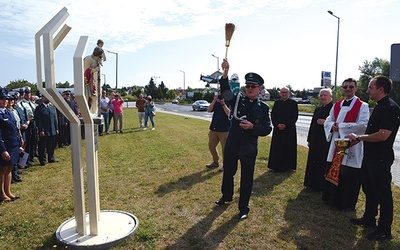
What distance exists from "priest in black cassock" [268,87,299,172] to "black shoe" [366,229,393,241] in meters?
3.18

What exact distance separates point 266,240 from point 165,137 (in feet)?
29.6

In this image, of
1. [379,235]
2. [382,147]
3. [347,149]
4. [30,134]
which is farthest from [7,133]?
[379,235]

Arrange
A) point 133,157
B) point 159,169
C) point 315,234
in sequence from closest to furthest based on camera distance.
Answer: point 315,234 → point 159,169 → point 133,157

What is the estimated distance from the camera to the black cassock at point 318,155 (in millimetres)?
Result: 5676

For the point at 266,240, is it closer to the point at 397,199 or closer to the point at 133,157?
the point at 397,199

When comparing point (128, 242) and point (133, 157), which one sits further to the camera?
point (133, 157)

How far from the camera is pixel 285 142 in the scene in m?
7.09

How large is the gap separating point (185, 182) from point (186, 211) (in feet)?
4.92

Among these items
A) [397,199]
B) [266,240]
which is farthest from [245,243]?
[397,199]

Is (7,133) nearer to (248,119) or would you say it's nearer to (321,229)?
(248,119)

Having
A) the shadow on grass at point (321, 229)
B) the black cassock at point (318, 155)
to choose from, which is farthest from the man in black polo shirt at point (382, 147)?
the black cassock at point (318, 155)

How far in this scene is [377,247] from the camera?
12.1 feet

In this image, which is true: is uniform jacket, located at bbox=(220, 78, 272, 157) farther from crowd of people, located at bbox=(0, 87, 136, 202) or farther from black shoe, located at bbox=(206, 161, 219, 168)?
black shoe, located at bbox=(206, 161, 219, 168)

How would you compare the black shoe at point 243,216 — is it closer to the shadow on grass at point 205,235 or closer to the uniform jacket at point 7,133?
the shadow on grass at point 205,235
